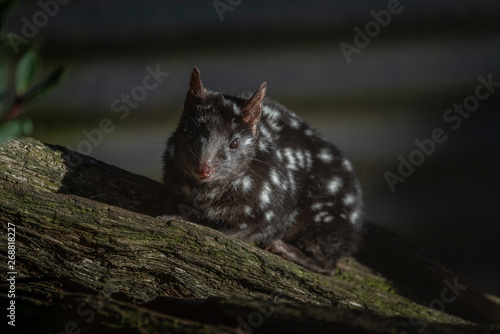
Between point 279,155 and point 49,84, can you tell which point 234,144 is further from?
point 49,84

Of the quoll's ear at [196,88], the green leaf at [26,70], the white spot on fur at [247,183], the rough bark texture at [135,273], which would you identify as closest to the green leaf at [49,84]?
the green leaf at [26,70]

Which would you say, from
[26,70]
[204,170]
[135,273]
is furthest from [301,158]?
[26,70]

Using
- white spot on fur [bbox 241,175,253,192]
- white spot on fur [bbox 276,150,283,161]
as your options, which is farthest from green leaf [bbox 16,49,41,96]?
white spot on fur [bbox 276,150,283,161]

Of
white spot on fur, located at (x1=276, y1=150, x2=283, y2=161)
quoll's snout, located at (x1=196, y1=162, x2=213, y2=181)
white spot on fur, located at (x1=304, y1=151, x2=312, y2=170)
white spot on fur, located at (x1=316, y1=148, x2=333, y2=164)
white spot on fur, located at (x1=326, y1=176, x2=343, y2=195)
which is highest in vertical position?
white spot on fur, located at (x1=316, y1=148, x2=333, y2=164)

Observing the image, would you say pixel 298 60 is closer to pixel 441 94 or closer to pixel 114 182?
pixel 441 94

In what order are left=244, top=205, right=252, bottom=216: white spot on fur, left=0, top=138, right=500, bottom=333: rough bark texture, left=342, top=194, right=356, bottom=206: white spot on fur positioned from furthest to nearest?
1. left=342, top=194, right=356, bottom=206: white spot on fur
2. left=244, top=205, right=252, bottom=216: white spot on fur
3. left=0, top=138, right=500, bottom=333: rough bark texture

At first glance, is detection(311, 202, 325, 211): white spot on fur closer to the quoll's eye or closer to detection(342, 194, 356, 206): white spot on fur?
detection(342, 194, 356, 206): white spot on fur

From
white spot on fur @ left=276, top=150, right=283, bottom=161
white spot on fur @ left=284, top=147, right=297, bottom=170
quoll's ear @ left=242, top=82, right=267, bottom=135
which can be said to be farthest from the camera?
white spot on fur @ left=284, top=147, right=297, bottom=170
